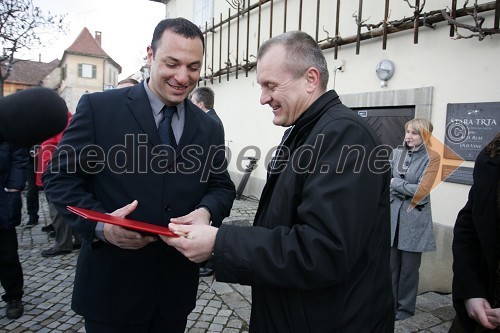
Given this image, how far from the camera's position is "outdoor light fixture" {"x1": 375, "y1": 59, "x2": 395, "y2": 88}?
486 centimetres

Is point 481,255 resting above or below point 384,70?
below

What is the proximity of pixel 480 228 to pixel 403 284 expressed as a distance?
2052mm

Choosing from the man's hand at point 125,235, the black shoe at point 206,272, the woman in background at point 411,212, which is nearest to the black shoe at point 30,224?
the black shoe at point 206,272

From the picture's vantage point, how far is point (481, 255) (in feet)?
6.12

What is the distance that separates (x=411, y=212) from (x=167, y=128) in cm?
273

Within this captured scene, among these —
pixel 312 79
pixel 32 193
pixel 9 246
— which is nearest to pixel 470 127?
pixel 312 79

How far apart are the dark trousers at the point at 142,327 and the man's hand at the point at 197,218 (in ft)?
1.93

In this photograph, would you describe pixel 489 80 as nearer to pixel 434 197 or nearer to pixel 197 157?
pixel 434 197

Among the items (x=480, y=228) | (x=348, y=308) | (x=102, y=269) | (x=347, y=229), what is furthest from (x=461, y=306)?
(x=102, y=269)

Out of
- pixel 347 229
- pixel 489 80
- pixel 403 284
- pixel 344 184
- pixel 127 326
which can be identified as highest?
pixel 489 80

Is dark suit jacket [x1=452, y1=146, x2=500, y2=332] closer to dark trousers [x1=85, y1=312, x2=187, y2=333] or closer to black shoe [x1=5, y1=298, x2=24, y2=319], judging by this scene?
dark trousers [x1=85, y1=312, x2=187, y2=333]

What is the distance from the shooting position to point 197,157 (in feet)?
6.30

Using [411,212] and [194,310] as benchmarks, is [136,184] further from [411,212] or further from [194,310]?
[411,212]

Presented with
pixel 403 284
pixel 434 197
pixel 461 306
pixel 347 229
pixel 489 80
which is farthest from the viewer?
pixel 434 197
